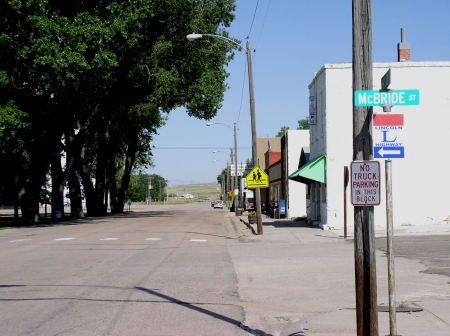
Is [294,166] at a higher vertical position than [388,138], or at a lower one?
higher

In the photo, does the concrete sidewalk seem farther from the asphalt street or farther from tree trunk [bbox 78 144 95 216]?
tree trunk [bbox 78 144 95 216]

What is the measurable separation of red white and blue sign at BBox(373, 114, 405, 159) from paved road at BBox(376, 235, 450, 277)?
22.0 ft

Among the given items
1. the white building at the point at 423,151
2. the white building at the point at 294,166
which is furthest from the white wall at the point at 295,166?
the white building at the point at 423,151

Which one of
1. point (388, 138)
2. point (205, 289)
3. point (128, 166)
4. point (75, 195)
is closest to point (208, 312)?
point (205, 289)

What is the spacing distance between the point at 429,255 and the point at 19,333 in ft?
39.1

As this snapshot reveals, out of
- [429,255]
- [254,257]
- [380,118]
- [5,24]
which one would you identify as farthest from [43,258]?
[5,24]

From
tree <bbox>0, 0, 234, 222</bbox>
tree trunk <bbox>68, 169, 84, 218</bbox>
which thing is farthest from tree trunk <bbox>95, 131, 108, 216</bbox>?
tree trunk <bbox>68, 169, 84, 218</bbox>

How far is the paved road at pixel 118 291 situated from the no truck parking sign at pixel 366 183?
2.49 m

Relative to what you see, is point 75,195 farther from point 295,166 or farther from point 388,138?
point 388,138

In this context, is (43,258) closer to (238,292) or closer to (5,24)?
(238,292)

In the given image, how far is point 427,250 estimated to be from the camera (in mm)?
17344

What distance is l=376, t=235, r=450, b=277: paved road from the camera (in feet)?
45.9

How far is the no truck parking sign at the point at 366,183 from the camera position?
679cm

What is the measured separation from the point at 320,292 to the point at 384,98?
5.13 meters
